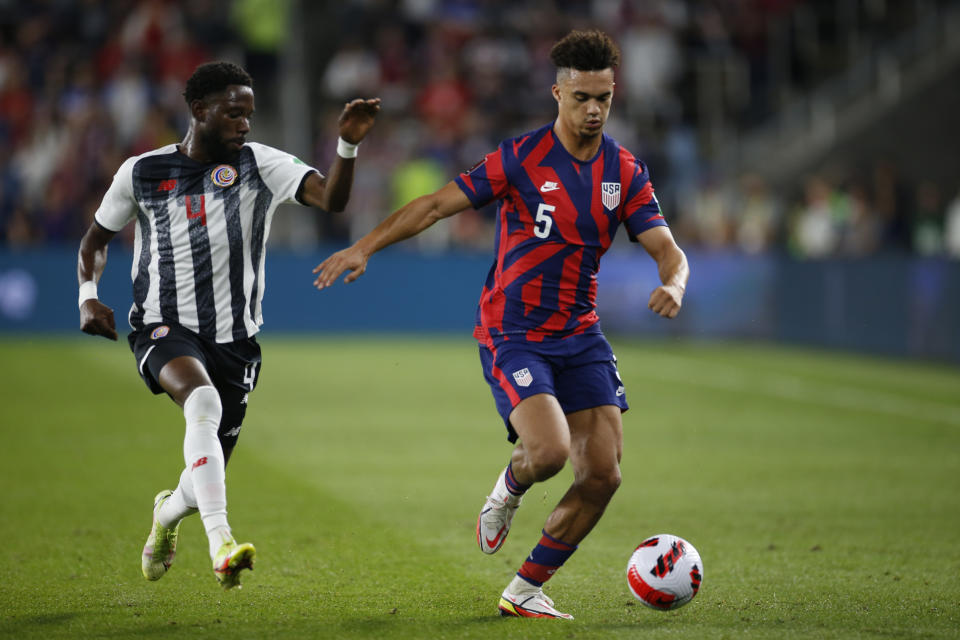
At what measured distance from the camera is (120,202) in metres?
6.18

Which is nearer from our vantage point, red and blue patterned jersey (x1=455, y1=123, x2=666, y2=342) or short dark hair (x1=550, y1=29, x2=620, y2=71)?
short dark hair (x1=550, y1=29, x2=620, y2=71)

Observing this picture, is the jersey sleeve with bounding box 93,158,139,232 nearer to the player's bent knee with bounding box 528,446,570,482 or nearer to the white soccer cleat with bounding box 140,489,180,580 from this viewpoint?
the white soccer cleat with bounding box 140,489,180,580

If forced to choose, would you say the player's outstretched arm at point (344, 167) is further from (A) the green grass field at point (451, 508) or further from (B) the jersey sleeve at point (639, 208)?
(A) the green grass field at point (451, 508)

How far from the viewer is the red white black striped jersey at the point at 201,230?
6.05m

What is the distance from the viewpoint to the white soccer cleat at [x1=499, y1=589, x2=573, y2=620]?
5664 millimetres

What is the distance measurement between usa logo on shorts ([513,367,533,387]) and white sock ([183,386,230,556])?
126 centimetres

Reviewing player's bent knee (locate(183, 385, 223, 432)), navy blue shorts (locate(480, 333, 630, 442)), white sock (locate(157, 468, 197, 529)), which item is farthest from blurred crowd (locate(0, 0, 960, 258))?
player's bent knee (locate(183, 385, 223, 432))

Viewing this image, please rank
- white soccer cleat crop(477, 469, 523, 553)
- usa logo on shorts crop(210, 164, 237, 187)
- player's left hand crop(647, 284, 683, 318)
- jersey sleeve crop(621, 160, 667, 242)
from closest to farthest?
player's left hand crop(647, 284, 683, 318) < jersey sleeve crop(621, 160, 667, 242) < usa logo on shorts crop(210, 164, 237, 187) < white soccer cleat crop(477, 469, 523, 553)

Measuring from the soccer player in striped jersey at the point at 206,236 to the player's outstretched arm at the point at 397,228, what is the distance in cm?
32

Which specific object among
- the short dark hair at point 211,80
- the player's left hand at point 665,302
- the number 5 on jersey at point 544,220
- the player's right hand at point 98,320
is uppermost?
the short dark hair at point 211,80

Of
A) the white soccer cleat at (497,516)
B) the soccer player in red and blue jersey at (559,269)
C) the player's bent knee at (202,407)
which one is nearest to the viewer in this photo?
the player's bent knee at (202,407)

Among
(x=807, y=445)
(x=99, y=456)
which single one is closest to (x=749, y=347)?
(x=807, y=445)

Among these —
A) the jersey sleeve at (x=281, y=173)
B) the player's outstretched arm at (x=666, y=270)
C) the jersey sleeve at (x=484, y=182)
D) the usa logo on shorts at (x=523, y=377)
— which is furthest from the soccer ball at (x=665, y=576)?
the jersey sleeve at (x=281, y=173)

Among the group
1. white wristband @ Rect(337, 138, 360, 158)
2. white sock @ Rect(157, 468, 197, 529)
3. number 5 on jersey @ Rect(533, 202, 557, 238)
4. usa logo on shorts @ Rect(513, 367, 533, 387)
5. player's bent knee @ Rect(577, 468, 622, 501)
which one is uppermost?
white wristband @ Rect(337, 138, 360, 158)
